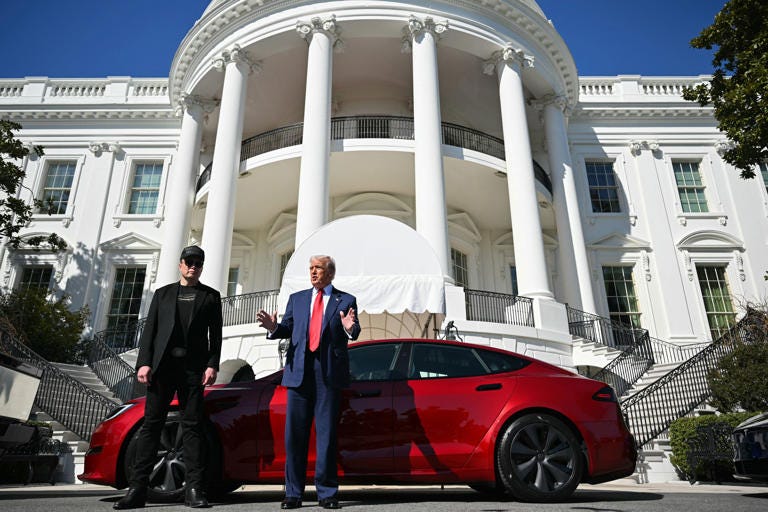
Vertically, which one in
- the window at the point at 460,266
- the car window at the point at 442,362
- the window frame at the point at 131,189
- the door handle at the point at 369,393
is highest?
the window frame at the point at 131,189

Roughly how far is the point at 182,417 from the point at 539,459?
2743mm

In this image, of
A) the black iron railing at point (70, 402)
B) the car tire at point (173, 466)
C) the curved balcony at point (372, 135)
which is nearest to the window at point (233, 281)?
the curved balcony at point (372, 135)

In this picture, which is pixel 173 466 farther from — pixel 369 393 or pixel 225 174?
pixel 225 174

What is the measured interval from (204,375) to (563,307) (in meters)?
11.8

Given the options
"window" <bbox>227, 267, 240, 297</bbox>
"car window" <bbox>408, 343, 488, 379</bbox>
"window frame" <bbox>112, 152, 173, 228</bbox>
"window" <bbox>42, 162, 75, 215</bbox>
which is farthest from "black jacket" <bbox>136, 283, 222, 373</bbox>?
"window" <bbox>42, 162, 75, 215</bbox>

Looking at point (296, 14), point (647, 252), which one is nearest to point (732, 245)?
point (647, 252)

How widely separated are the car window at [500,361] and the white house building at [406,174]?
23.4 ft

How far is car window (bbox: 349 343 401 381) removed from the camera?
4488 mm

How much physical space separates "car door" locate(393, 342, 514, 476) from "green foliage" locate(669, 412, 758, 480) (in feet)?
17.7

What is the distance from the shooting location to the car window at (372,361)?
4.49m

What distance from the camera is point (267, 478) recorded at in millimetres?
4215

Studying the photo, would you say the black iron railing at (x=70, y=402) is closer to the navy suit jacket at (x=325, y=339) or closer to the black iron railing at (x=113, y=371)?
the black iron railing at (x=113, y=371)

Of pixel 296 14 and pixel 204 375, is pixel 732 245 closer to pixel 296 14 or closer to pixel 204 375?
pixel 296 14

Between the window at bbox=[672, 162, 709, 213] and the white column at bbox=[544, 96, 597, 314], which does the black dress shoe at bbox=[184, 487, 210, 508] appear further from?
the window at bbox=[672, 162, 709, 213]
